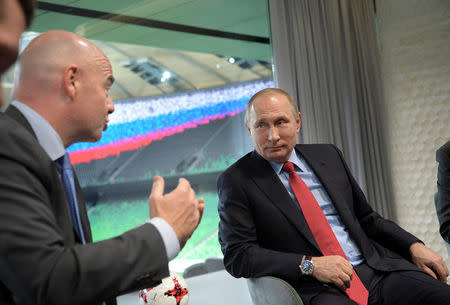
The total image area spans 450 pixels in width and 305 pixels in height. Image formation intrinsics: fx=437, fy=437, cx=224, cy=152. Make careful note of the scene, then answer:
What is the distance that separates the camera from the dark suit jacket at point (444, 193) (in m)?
2.38

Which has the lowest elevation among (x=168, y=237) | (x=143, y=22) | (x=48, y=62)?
(x=168, y=237)

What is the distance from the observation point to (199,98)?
16.9 ft

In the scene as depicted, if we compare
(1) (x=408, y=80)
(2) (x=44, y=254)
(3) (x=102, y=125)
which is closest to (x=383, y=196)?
(1) (x=408, y=80)

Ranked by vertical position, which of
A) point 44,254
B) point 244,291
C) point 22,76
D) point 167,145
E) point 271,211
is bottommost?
point 244,291

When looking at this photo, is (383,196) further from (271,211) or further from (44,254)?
(44,254)

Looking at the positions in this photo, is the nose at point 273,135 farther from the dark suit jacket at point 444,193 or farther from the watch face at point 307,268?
the dark suit jacket at point 444,193

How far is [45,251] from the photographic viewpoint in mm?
820

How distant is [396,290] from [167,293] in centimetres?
108

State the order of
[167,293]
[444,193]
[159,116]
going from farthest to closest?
[159,116], [444,193], [167,293]

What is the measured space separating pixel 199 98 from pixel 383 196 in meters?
2.32

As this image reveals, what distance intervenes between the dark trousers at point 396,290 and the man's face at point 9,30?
5.45 feet

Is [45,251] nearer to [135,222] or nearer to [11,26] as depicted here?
[11,26]

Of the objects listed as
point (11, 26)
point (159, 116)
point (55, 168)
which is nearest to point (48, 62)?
point (55, 168)

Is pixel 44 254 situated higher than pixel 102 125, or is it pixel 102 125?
pixel 102 125
